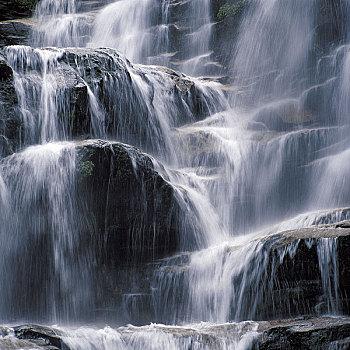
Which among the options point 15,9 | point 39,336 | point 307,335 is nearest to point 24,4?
point 15,9

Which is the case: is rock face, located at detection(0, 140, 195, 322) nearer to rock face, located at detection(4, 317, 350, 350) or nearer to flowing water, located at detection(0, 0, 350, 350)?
flowing water, located at detection(0, 0, 350, 350)

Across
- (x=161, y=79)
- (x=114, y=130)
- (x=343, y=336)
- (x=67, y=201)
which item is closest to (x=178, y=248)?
(x=67, y=201)

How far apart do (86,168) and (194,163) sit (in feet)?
14.8

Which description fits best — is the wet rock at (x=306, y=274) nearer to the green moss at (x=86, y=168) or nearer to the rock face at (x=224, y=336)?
the rock face at (x=224, y=336)

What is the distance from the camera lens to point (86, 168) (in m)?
13.4

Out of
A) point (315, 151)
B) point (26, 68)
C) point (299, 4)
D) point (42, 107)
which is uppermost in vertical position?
point (299, 4)

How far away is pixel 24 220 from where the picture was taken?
13.1 metres

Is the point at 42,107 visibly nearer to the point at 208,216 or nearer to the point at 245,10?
the point at 208,216

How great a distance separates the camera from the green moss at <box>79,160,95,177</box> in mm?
13406

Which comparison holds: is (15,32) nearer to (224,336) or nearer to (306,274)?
(306,274)

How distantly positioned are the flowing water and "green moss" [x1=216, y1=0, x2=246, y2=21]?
56 centimetres

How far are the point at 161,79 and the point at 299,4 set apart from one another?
6.56 m

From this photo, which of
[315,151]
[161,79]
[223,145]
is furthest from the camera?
[161,79]

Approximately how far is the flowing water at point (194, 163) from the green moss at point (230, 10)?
21.9 inches
